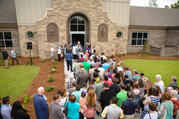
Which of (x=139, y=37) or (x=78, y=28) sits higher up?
(x=78, y=28)

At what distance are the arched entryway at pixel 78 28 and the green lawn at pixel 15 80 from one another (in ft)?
23.7

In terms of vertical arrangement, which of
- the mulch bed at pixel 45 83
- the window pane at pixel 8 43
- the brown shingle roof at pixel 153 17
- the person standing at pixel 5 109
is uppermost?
the brown shingle roof at pixel 153 17

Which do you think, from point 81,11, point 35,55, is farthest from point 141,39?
point 35,55

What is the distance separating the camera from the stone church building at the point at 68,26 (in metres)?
15.2

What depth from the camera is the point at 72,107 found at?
4004 mm

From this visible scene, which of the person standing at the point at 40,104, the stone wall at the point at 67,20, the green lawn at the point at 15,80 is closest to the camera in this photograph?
the person standing at the point at 40,104

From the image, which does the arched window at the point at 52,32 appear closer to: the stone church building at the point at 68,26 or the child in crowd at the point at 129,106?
the stone church building at the point at 68,26

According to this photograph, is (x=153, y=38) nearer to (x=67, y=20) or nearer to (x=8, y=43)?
(x=67, y=20)

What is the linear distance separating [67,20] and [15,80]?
901 cm

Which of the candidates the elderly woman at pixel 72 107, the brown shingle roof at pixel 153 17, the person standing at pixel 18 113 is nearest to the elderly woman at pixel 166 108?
the elderly woman at pixel 72 107

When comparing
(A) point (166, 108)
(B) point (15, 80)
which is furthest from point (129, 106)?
(B) point (15, 80)

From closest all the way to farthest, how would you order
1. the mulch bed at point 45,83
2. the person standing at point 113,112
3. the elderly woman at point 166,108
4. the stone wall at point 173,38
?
the person standing at point 113,112, the elderly woman at point 166,108, the mulch bed at point 45,83, the stone wall at point 173,38

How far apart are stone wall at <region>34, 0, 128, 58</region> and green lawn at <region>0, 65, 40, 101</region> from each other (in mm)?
4749

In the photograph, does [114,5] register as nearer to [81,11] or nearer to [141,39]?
[81,11]
